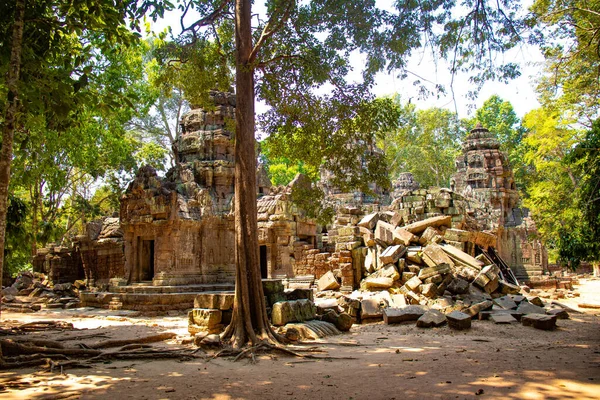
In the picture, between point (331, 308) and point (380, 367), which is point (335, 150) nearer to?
point (331, 308)

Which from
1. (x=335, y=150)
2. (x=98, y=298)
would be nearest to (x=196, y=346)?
(x=335, y=150)

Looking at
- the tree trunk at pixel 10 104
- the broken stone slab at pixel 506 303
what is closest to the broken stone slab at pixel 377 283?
the broken stone slab at pixel 506 303

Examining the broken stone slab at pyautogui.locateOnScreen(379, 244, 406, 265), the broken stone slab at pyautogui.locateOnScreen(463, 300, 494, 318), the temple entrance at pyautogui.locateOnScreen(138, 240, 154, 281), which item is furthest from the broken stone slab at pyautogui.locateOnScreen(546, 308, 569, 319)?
the temple entrance at pyautogui.locateOnScreen(138, 240, 154, 281)

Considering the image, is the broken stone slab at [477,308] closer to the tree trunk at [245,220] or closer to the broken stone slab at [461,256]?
the broken stone slab at [461,256]

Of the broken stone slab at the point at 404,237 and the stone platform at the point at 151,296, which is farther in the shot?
the broken stone slab at the point at 404,237

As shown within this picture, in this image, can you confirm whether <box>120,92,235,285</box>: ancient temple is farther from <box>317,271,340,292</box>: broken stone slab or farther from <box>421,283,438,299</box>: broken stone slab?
<box>421,283,438,299</box>: broken stone slab

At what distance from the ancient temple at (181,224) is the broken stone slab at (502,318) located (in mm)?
8092

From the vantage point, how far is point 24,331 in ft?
27.2

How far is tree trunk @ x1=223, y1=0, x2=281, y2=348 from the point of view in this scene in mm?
7090

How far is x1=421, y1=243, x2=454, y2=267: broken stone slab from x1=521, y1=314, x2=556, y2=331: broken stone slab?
3.43 meters

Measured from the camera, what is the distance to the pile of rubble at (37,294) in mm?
14259

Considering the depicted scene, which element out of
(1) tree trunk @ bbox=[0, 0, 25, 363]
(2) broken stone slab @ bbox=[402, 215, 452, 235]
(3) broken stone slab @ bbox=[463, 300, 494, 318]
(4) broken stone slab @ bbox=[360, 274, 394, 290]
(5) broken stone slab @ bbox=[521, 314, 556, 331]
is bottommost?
(5) broken stone slab @ bbox=[521, 314, 556, 331]

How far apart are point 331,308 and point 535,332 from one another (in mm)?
3855

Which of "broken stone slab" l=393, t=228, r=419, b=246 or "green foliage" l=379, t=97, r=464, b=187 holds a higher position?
"green foliage" l=379, t=97, r=464, b=187
